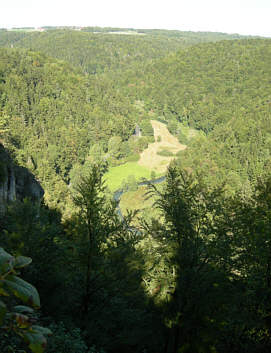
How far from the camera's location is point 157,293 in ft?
41.4

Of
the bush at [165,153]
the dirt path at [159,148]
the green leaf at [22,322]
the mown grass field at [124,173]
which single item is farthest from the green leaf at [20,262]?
the bush at [165,153]

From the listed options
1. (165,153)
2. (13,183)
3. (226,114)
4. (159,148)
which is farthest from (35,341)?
(226,114)

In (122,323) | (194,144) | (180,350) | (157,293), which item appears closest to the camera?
(180,350)

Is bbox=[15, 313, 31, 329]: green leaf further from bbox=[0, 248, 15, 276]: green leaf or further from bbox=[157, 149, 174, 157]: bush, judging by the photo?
Answer: bbox=[157, 149, 174, 157]: bush

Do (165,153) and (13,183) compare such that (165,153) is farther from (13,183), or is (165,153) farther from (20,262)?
(20,262)

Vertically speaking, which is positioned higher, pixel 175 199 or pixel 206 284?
pixel 175 199

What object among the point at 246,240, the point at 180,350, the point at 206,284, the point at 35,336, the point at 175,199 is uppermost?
the point at 35,336

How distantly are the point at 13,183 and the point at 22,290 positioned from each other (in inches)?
1094

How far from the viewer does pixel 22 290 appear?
190 cm

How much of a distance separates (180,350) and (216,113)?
163 meters

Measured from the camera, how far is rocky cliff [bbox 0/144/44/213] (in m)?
25.5

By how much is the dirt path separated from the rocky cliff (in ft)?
293

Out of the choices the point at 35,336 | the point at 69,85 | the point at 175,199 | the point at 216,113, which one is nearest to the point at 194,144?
the point at 216,113

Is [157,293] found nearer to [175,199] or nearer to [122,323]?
[122,323]
